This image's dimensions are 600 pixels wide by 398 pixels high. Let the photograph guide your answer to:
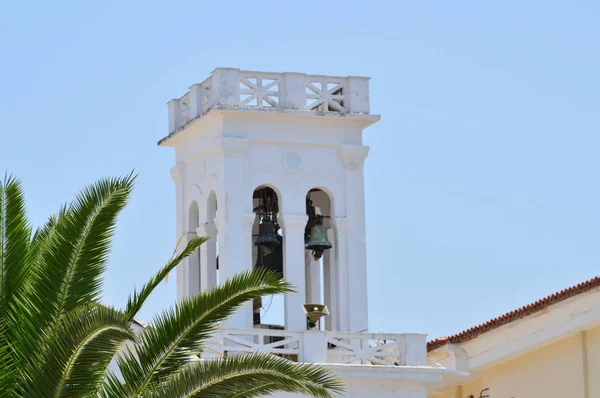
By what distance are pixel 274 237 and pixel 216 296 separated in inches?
450

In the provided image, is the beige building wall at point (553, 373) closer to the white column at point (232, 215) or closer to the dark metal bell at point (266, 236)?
the dark metal bell at point (266, 236)

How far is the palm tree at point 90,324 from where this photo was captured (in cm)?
2073

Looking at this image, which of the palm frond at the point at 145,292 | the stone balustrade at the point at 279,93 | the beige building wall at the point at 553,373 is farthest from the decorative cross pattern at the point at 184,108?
the palm frond at the point at 145,292

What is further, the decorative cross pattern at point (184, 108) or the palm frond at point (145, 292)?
the decorative cross pattern at point (184, 108)

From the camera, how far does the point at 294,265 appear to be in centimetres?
3334

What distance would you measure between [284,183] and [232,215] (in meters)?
1.13

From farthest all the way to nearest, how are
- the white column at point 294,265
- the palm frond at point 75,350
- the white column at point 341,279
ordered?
the white column at point 341,279, the white column at point 294,265, the palm frond at point 75,350

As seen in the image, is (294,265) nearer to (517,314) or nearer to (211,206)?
(211,206)

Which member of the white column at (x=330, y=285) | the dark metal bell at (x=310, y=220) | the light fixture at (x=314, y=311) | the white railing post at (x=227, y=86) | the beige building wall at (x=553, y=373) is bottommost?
the beige building wall at (x=553, y=373)

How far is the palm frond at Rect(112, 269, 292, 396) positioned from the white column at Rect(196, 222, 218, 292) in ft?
38.7

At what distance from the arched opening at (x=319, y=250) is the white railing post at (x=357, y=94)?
1701 millimetres

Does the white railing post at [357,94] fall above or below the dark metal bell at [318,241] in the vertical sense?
above

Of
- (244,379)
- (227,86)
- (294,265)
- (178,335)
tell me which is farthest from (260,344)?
(178,335)

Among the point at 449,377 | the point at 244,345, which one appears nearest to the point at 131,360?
the point at 244,345
